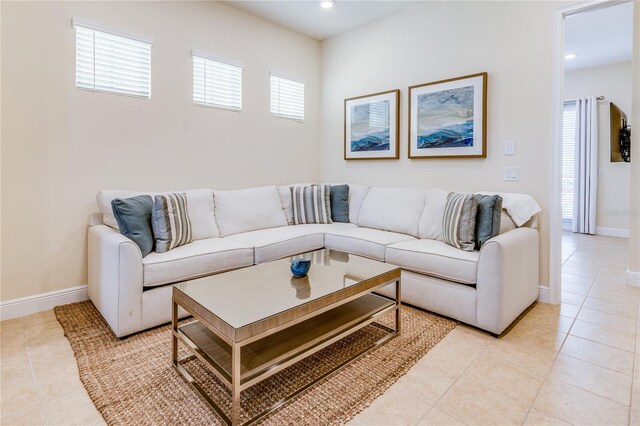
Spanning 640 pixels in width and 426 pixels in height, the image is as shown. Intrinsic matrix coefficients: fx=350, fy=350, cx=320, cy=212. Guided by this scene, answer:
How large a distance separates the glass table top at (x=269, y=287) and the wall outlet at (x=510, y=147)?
1679 mm

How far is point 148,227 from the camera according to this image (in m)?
2.48

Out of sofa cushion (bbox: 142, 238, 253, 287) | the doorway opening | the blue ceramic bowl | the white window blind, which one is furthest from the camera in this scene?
the white window blind

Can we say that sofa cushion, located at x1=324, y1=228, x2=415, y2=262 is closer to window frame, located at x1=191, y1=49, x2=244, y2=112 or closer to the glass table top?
the glass table top

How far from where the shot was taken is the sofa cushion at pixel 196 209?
2705 mm

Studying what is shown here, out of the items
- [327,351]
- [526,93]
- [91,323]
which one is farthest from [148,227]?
[526,93]

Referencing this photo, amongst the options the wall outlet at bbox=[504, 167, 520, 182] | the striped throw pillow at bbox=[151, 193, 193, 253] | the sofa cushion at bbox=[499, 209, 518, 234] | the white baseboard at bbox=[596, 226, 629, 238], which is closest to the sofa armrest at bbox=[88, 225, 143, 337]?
the striped throw pillow at bbox=[151, 193, 193, 253]

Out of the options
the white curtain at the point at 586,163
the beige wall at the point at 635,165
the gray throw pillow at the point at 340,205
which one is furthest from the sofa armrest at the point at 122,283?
the white curtain at the point at 586,163

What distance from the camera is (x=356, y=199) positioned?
3.89 metres

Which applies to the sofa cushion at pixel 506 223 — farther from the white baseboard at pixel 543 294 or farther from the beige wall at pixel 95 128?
the beige wall at pixel 95 128

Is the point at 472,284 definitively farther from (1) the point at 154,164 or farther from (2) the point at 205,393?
(1) the point at 154,164

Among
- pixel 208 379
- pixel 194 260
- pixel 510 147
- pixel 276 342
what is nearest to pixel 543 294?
pixel 510 147

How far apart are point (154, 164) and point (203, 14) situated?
1.55 metres

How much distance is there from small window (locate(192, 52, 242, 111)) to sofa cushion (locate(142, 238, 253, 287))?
4.95 ft

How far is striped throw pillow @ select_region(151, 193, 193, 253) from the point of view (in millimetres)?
2521
